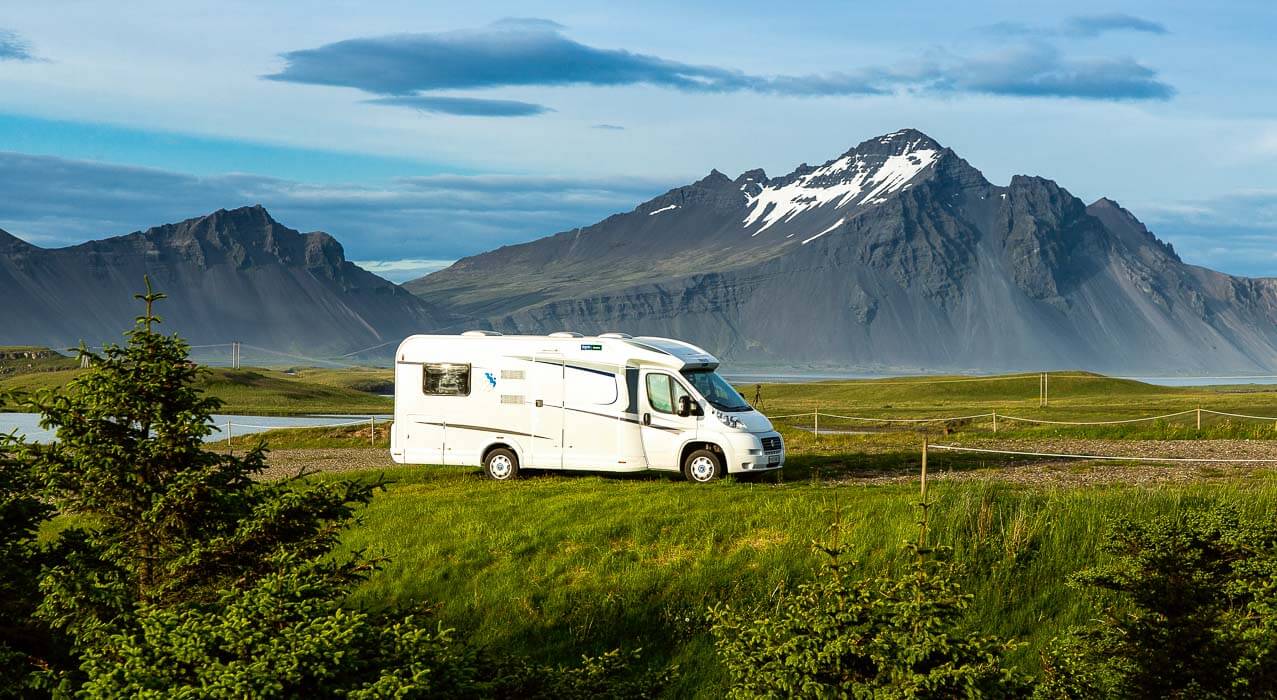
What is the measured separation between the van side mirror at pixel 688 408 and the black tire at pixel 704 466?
0.79 metres

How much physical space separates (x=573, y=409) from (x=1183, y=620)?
56.9 feet

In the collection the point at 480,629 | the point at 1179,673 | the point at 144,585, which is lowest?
the point at 480,629

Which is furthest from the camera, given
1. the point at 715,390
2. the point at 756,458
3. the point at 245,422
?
the point at 245,422

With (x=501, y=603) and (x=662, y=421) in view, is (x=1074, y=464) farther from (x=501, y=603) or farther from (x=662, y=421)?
(x=501, y=603)

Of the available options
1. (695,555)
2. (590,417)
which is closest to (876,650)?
(695,555)

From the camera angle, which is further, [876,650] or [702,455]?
[702,455]

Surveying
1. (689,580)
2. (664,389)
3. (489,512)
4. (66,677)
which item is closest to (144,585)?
(66,677)

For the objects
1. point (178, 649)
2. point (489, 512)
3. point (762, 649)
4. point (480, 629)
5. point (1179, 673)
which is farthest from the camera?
point (489, 512)

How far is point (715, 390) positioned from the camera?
2516cm

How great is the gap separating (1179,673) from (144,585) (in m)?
7.18

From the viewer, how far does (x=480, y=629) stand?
1510 centimetres

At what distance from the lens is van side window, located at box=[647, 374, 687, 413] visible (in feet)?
80.9

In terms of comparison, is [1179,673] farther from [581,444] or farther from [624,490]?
[581,444]

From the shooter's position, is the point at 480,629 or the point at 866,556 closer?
the point at 480,629
